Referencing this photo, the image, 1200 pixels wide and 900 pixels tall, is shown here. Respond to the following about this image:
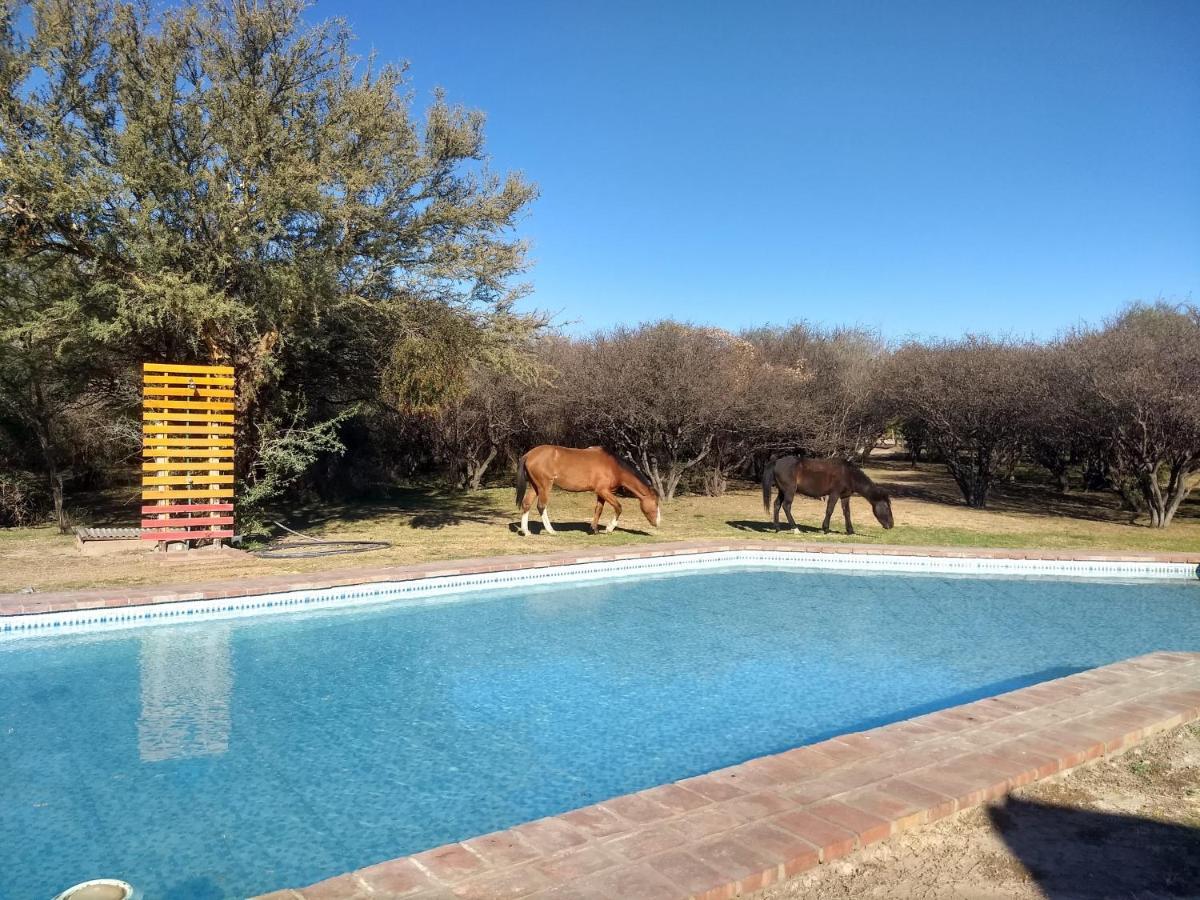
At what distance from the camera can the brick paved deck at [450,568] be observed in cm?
834

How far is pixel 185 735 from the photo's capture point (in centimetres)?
560

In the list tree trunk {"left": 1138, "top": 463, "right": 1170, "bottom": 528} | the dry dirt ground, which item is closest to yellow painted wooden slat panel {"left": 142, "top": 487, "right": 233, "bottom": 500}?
the dry dirt ground

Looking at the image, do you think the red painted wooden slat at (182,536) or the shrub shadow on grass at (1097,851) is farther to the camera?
the red painted wooden slat at (182,536)

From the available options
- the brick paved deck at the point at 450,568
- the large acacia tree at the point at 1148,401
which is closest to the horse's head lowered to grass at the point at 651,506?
the brick paved deck at the point at 450,568

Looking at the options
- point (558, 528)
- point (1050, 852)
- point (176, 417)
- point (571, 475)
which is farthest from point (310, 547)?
point (1050, 852)

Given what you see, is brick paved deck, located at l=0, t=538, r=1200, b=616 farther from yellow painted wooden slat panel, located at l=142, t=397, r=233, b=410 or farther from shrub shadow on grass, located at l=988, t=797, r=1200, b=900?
shrub shadow on grass, located at l=988, t=797, r=1200, b=900

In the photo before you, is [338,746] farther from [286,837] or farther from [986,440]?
[986,440]

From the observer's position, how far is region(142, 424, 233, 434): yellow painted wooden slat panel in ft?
37.2

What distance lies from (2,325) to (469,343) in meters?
6.20

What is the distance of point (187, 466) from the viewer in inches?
455

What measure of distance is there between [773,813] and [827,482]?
36.7 ft

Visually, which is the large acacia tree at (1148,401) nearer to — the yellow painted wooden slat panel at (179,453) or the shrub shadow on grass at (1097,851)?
the shrub shadow on grass at (1097,851)

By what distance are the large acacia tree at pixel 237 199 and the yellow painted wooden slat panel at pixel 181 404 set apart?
63 cm

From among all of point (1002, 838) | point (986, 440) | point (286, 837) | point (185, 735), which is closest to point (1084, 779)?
point (1002, 838)
